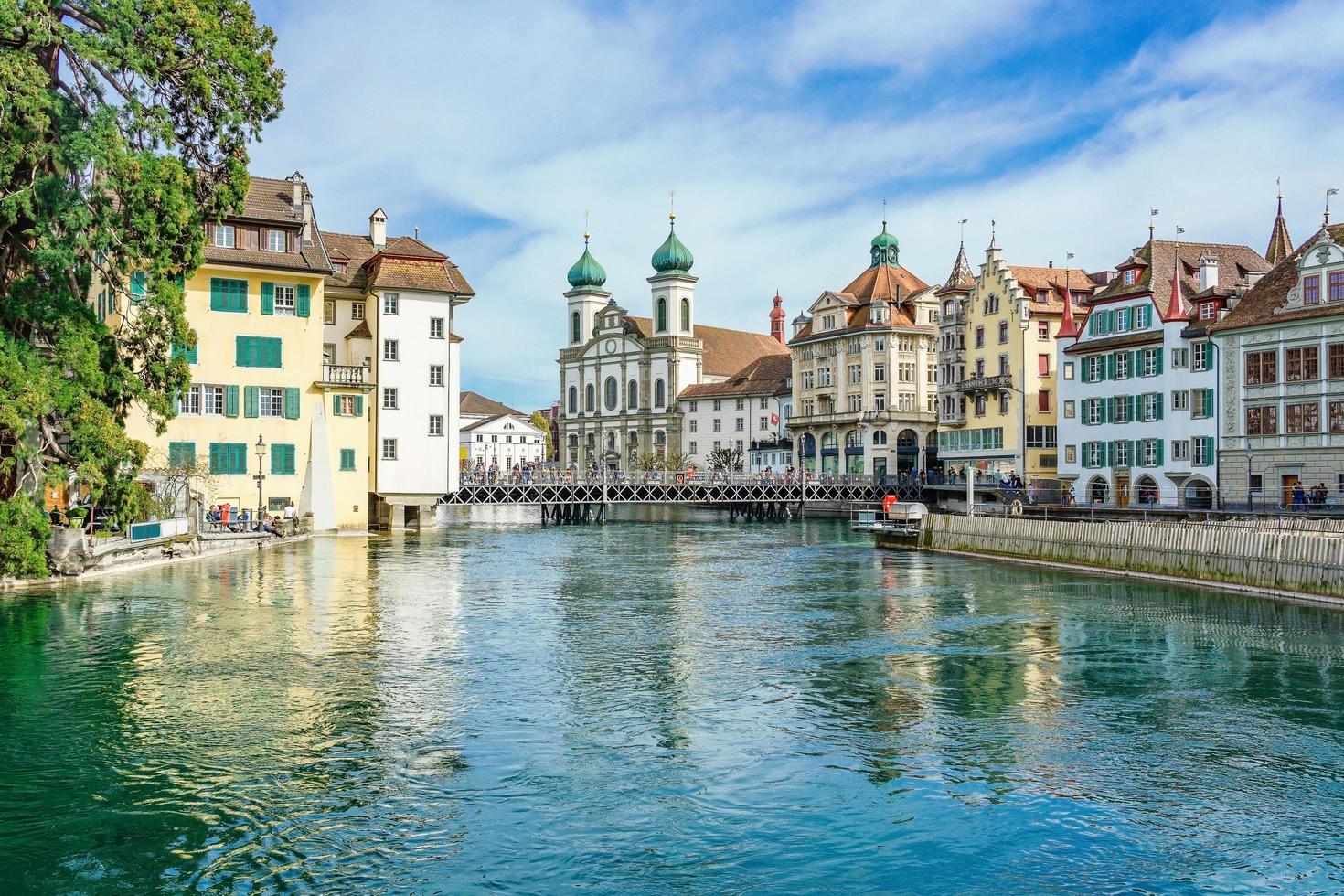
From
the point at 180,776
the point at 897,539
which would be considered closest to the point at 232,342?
the point at 897,539

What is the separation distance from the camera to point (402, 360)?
62.4 m

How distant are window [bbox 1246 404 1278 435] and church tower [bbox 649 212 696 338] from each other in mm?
79799

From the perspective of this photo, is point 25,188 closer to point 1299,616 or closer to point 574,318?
point 1299,616

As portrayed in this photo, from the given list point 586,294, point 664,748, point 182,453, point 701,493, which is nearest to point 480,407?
point 586,294

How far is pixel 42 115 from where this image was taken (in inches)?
1145

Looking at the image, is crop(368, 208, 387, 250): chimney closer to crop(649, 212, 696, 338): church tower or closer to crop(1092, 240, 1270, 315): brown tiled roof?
crop(1092, 240, 1270, 315): brown tiled roof

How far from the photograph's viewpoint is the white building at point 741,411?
115 meters

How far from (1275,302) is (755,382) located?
6954 centimetres

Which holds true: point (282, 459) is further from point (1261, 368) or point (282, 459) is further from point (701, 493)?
point (1261, 368)

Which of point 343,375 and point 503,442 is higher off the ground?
point 503,442

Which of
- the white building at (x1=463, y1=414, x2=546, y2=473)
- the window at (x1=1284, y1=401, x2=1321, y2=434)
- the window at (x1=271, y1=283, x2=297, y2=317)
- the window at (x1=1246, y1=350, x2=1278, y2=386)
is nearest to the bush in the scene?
the window at (x1=271, y1=283, x2=297, y2=317)

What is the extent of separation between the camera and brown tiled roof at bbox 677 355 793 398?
379 ft

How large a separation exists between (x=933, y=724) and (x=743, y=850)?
5857 mm

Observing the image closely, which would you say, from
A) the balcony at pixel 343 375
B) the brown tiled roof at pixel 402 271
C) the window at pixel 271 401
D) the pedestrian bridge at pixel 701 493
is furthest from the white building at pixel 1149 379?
the window at pixel 271 401
